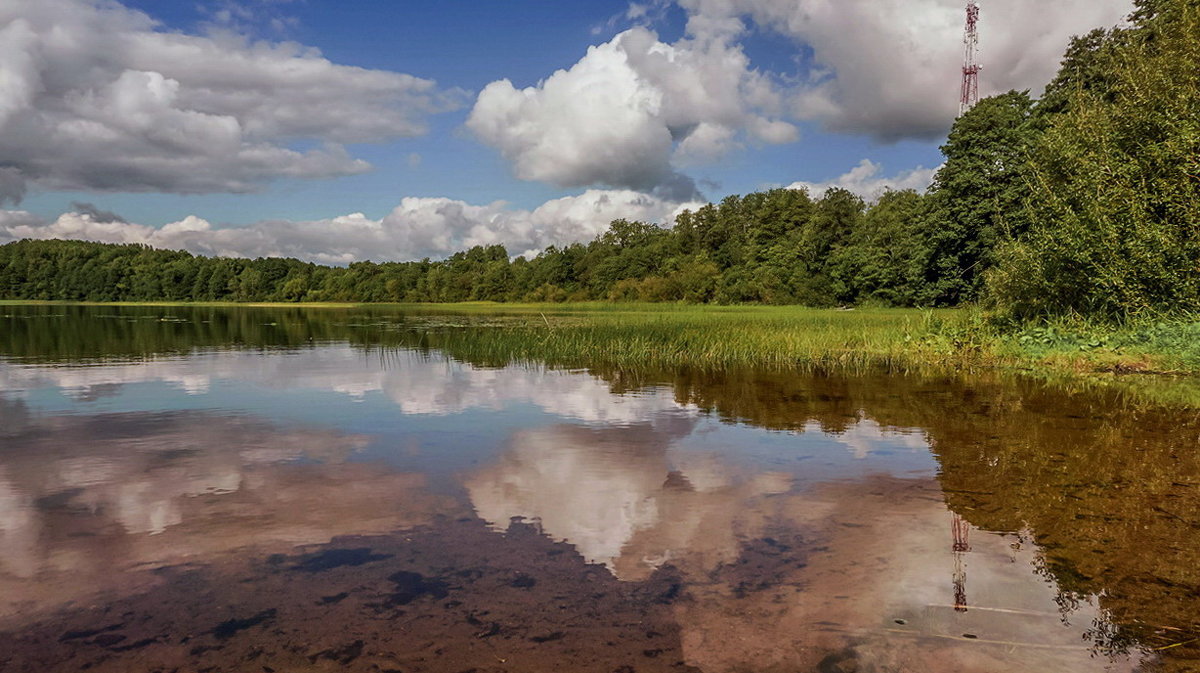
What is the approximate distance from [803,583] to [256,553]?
447 cm

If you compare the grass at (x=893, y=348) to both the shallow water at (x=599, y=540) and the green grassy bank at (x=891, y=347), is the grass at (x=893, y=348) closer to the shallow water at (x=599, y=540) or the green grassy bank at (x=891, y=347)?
the green grassy bank at (x=891, y=347)

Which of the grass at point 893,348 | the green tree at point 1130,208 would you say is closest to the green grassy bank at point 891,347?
the grass at point 893,348

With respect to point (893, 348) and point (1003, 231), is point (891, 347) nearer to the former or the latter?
point (893, 348)

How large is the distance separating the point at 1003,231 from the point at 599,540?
48.7 m

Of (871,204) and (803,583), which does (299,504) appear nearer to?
(803,583)

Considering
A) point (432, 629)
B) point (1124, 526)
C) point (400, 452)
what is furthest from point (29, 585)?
point (1124, 526)

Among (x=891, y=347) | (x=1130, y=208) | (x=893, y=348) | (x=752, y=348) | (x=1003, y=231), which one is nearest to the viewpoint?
(x=1130, y=208)

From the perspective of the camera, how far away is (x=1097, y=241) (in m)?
20.7

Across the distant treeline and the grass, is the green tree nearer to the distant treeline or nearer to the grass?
the distant treeline

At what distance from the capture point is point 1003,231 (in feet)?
149

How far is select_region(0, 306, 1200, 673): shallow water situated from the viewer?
419 centimetres

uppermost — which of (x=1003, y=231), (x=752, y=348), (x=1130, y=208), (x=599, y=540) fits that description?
(x=1003, y=231)

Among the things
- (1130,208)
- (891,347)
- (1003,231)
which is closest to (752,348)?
(891,347)

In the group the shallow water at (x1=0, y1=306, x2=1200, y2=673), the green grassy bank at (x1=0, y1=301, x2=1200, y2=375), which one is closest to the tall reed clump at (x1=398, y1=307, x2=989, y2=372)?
the green grassy bank at (x1=0, y1=301, x2=1200, y2=375)
